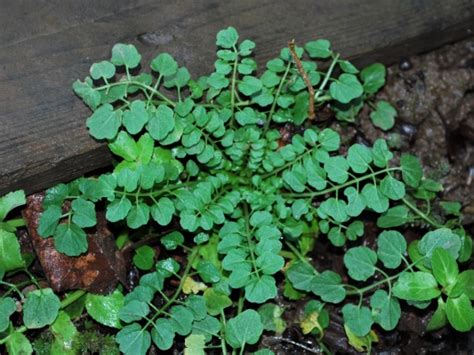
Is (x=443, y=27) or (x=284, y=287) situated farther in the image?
(x=443, y=27)

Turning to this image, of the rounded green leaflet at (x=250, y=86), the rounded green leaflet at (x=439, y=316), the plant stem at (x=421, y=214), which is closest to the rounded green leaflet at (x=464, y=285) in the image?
the rounded green leaflet at (x=439, y=316)

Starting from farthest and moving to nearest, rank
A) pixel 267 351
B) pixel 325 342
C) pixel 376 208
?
pixel 325 342, pixel 376 208, pixel 267 351

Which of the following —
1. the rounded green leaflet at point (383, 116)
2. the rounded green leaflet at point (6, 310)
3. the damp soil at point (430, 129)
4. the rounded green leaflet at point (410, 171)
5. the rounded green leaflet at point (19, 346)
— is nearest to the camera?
the rounded green leaflet at point (6, 310)

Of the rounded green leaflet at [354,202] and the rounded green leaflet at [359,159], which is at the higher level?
the rounded green leaflet at [359,159]

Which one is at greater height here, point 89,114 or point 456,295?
point 89,114

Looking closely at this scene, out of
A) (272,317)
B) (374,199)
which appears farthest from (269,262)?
(374,199)

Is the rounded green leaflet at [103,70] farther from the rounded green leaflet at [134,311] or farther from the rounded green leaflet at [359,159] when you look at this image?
the rounded green leaflet at [359,159]

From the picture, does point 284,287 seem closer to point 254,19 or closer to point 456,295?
point 456,295

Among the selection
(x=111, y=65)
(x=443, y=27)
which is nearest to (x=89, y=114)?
(x=111, y=65)
